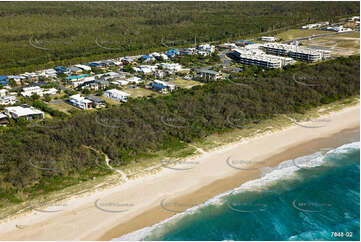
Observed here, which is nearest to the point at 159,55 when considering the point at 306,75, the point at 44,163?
the point at 306,75

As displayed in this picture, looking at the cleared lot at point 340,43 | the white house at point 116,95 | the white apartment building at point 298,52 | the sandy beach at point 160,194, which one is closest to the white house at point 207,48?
the white apartment building at point 298,52

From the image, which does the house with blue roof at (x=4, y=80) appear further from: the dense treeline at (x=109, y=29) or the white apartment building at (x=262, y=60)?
the white apartment building at (x=262, y=60)

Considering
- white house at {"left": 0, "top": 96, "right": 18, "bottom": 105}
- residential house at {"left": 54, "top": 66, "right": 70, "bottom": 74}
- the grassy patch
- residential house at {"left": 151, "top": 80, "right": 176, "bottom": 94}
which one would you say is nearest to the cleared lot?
the grassy patch

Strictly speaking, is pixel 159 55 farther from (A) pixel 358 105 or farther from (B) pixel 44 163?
(B) pixel 44 163

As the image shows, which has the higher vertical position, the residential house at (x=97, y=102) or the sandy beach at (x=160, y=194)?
the residential house at (x=97, y=102)

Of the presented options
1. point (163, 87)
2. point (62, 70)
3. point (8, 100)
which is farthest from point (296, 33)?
point (8, 100)

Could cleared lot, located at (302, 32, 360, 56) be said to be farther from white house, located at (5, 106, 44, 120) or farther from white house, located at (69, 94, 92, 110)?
white house, located at (5, 106, 44, 120)
